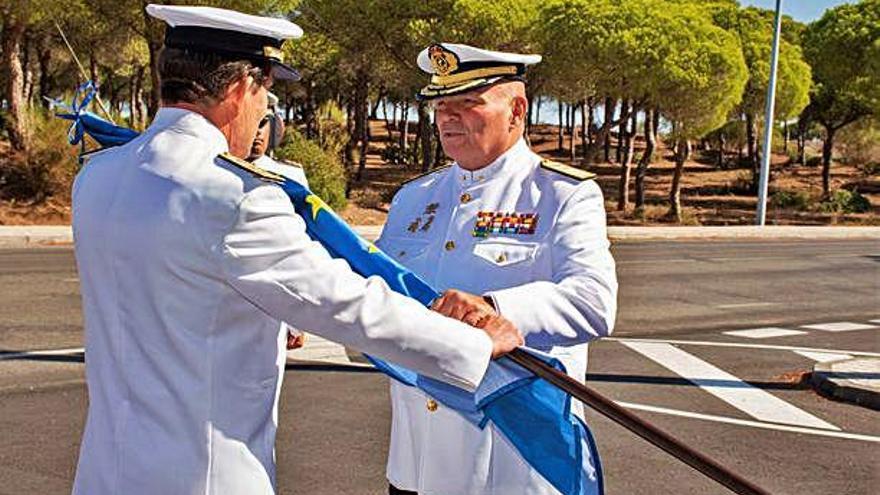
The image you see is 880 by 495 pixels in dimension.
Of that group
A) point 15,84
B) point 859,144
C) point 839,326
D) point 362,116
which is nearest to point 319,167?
point 15,84

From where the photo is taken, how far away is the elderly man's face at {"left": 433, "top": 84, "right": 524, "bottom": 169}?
3207 mm

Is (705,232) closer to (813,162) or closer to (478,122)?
(478,122)

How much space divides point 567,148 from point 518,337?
60279mm

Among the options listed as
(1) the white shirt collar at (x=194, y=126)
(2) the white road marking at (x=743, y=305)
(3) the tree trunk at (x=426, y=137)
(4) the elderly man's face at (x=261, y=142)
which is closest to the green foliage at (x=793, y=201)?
(3) the tree trunk at (x=426, y=137)

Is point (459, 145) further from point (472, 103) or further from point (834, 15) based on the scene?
point (834, 15)

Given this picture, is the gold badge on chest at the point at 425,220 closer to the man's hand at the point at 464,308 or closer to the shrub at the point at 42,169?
the man's hand at the point at 464,308

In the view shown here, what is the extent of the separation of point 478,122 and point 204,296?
1.42 m

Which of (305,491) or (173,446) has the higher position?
(173,446)

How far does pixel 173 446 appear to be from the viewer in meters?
2.14

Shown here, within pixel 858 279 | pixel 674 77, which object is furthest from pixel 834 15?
pixel 858 279

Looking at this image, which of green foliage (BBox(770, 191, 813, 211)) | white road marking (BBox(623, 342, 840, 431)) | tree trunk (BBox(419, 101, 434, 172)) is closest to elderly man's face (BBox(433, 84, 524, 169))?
white road marking (BBox(623, 342, 840, 431))

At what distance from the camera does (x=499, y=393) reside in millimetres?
2500

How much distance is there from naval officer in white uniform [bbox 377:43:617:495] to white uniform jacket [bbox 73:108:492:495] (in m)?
0.75

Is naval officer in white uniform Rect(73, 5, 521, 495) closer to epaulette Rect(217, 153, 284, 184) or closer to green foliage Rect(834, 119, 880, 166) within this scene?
epaulette Rect(217, 153, 284, 184)
